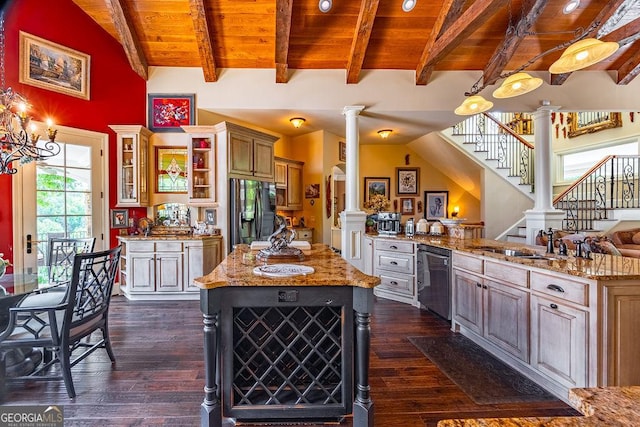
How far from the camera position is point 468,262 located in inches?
125

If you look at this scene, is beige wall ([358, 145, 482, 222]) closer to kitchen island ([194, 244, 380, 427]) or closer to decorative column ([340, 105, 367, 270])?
decorative column ([340, 105, 367, 270])

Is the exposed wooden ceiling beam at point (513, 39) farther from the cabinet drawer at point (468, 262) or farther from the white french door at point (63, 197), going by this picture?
the white french door at point (63, 197)

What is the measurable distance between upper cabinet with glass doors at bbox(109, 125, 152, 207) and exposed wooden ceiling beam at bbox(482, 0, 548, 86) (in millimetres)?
4822

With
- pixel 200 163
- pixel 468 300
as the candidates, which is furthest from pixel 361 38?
pixel 468 300

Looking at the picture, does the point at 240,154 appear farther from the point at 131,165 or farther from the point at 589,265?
the point at 589,265

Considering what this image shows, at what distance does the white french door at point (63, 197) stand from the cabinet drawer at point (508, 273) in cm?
505

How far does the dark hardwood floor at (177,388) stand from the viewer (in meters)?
2.06

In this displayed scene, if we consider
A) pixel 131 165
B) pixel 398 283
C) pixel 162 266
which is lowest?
pixel 398 283

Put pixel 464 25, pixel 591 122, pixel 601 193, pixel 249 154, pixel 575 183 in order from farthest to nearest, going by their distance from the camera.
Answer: pixel 591 122
pixel 601 193
pixel 575 183
pixel 249 154
pixel 464 25

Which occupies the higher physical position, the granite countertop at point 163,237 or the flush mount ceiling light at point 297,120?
the flush mount ceiling light at point 297,120

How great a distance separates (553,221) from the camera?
200 inches

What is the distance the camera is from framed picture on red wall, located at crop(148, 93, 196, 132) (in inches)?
198

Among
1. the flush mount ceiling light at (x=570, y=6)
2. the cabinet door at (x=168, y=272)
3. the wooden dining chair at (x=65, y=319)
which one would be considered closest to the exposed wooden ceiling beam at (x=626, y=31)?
the flush mount ceiling light at (x=570, y=6)

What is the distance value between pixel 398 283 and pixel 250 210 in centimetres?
251
